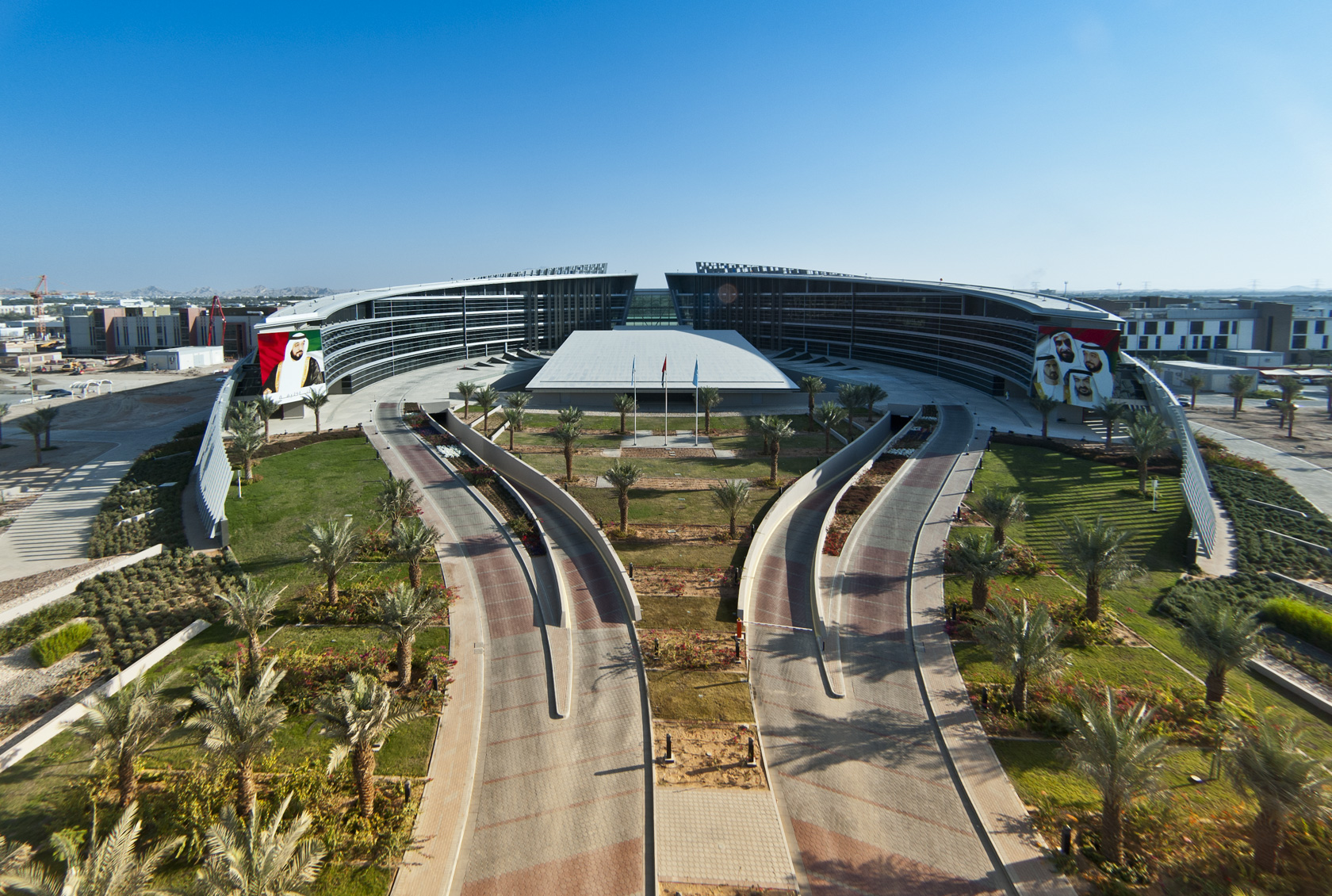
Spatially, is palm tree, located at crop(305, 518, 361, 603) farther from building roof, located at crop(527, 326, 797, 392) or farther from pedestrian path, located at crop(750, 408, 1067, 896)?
building roof, located at crop(527, 326, 797, 392)

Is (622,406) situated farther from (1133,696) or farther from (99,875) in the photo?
(99,875)

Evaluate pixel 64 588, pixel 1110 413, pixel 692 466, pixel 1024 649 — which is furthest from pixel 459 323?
→ pixel 1024 649

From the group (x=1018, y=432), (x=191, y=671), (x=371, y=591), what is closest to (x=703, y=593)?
(x=371, y=591)

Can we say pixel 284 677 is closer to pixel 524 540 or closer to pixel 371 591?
pixel 371 591

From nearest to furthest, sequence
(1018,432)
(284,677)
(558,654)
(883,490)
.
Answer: (284,677), (558,654), (883,490), (1018,432)

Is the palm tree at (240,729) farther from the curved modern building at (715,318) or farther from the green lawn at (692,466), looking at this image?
the curved modern building at (715,318)
